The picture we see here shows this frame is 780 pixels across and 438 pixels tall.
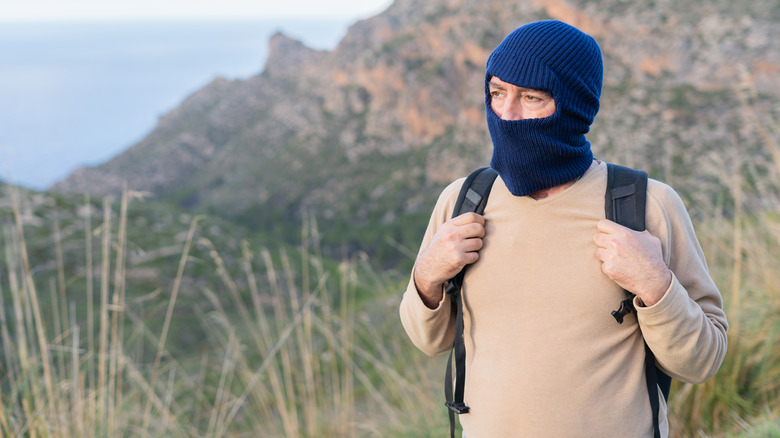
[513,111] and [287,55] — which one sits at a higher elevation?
[287,55]

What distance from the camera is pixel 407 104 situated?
46531 millimetres

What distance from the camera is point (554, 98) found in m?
1.44

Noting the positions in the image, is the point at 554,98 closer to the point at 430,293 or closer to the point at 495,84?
the point at 495,84

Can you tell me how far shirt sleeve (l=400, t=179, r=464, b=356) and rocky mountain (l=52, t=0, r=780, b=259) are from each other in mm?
10191

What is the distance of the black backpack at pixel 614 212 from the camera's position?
1407mm

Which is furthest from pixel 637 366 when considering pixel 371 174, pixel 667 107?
pixel 371 174

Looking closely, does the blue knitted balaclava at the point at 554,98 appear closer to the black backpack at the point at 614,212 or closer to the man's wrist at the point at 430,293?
the black backpack at the point at 614,212

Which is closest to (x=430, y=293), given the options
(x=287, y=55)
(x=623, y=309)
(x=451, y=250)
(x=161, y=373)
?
(x=451, y=250)

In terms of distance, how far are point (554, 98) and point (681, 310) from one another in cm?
60

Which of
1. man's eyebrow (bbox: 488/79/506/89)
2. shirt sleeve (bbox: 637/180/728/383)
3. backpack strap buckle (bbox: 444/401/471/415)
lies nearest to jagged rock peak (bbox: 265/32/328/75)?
man's eyebrow (bbox: 488/79/506/89)

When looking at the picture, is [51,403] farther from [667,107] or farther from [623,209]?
[667,107]

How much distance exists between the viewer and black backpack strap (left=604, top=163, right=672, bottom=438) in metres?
1.40

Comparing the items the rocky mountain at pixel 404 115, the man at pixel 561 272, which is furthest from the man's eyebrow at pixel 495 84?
the rocky mountain at pixel 404 115

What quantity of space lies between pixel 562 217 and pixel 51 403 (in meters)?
2.28
